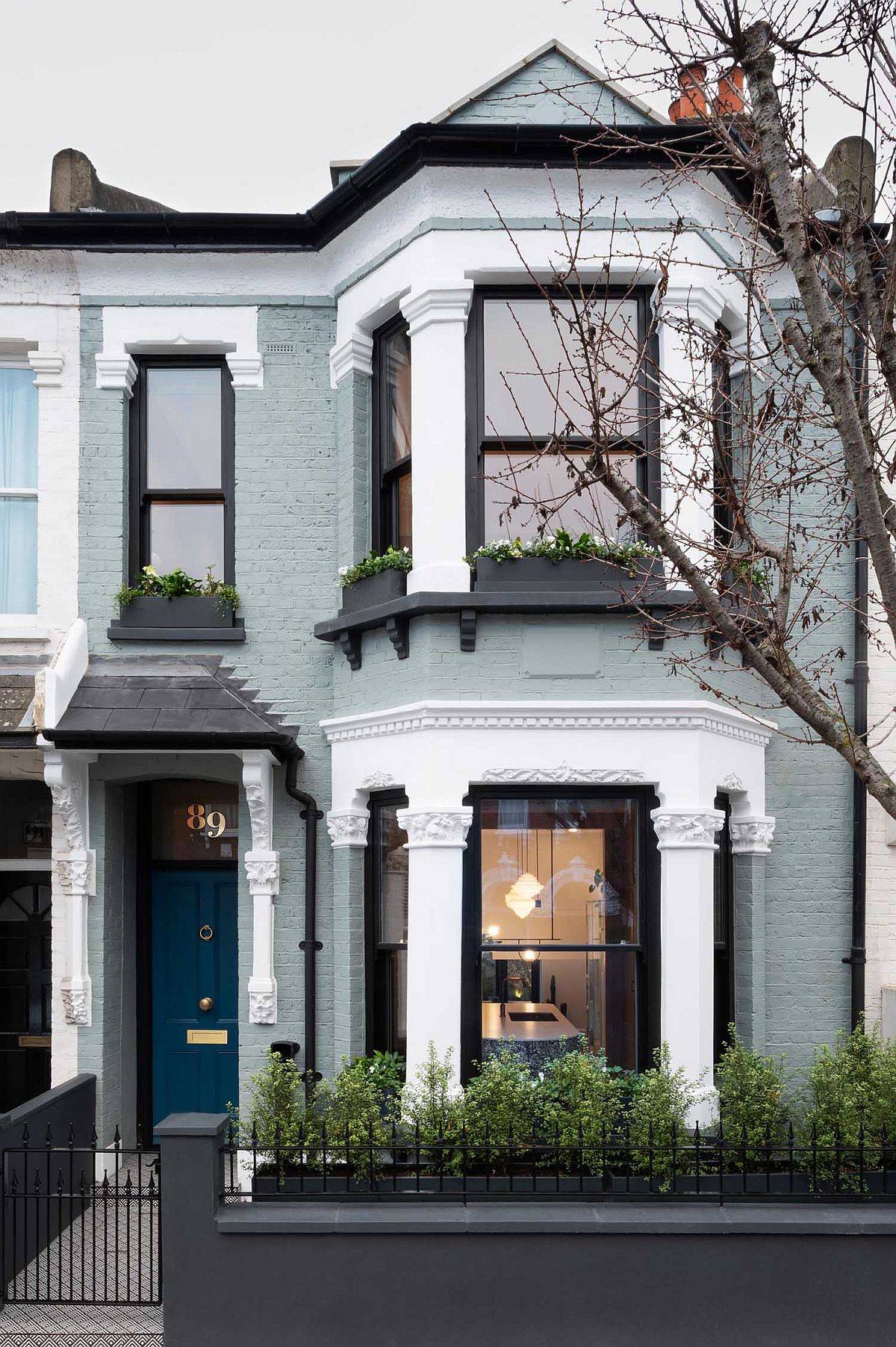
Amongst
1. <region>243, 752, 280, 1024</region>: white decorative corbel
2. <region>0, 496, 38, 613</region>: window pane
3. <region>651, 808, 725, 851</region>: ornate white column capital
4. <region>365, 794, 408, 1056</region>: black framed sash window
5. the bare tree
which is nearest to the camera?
the bare tree

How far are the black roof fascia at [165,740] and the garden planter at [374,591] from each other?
106 cm

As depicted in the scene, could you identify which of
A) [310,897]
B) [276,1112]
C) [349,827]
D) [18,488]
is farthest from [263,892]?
[18,488]

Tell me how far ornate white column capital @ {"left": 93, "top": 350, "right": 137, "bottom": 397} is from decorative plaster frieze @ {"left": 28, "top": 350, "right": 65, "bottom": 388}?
10.9 inches

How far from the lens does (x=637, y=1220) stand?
5391 mm

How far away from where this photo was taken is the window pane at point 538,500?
23.0 feet

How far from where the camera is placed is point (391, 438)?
7820mm

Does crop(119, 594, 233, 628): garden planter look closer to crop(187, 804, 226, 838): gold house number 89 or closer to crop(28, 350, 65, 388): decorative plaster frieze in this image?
crop(187, 804, 226, 838): gold house number 89

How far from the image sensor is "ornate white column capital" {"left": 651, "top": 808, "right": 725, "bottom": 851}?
21.9 ft

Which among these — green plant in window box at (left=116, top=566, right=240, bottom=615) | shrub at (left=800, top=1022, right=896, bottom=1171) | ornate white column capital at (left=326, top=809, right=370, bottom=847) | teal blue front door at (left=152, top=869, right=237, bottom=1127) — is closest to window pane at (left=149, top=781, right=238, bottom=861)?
teal blue front door at (left=152, top=869, right=237, bottom=1127)

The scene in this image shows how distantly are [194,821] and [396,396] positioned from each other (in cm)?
381

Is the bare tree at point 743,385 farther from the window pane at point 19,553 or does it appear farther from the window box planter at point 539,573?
the window pane at point 19,553

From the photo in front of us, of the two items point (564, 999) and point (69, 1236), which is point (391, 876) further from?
point (69, 1236)

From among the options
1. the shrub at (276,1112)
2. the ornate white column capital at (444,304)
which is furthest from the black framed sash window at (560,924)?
the ornate white column capital at (444,304)

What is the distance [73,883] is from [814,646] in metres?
5.81
